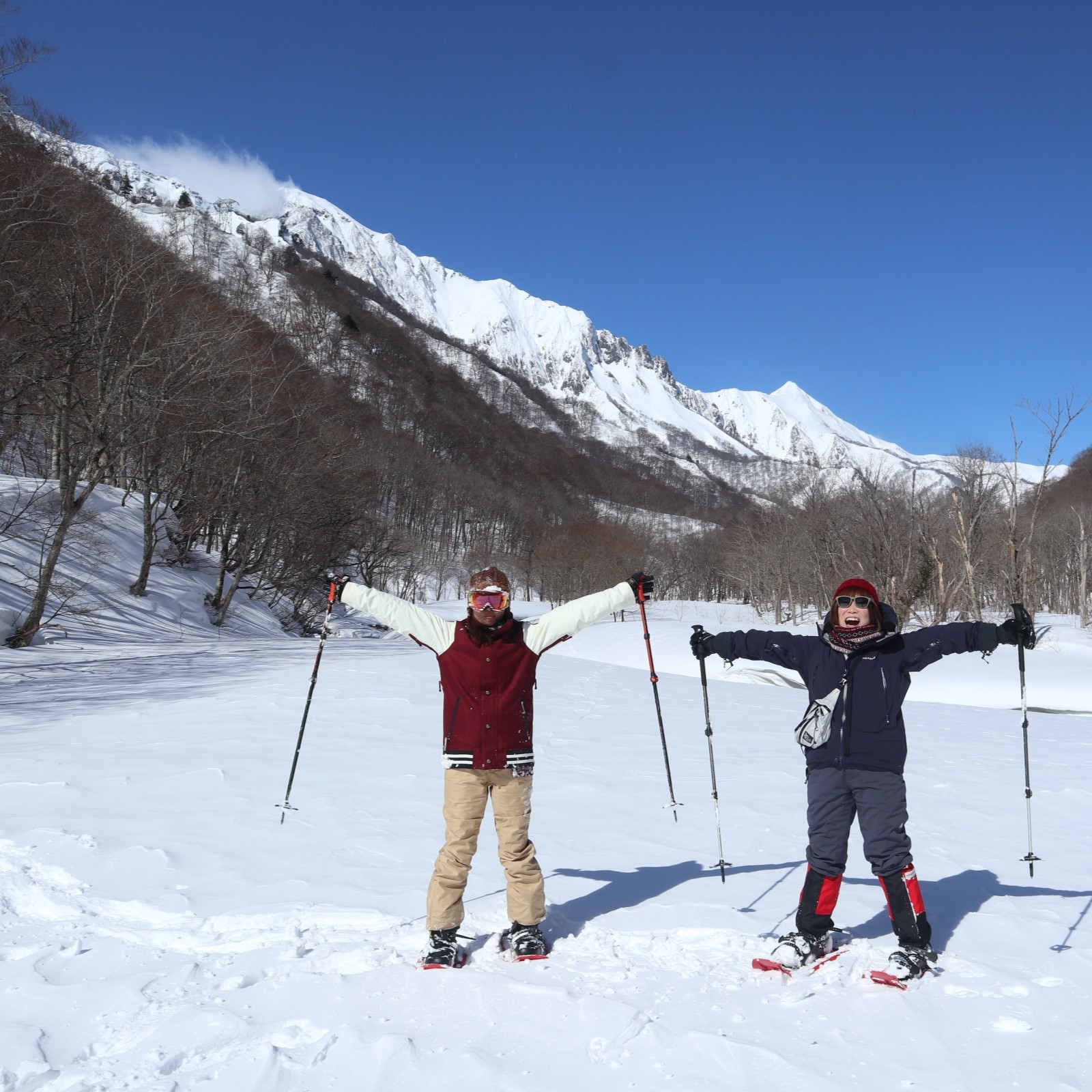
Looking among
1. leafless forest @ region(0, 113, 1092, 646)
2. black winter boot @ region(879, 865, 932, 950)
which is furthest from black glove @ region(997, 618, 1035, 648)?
leafless forest @ region(0, 113, 1092, 646)

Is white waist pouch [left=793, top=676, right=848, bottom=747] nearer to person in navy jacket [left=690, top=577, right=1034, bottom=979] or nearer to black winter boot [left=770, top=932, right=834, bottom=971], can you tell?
person in navy jacket [left=690, top=577, right=1034, bottom=979]

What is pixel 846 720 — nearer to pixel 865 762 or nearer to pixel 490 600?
pixel 865 762

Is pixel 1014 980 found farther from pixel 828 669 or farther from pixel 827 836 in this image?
pixel 828 669

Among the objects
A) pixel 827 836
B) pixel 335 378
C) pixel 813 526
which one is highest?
pixel 335 378

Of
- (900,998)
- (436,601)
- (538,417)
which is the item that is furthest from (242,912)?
(538,417)

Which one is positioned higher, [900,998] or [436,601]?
[436,601]

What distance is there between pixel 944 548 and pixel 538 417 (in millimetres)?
145862

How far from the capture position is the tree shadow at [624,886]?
4367mm

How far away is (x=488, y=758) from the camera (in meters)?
3.83

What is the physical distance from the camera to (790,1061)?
9.80 ft

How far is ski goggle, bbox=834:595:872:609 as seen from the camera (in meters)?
3.88

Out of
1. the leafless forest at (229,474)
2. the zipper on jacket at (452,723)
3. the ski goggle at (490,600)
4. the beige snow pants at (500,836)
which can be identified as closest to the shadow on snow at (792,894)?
the beige snow pants at (500,836)

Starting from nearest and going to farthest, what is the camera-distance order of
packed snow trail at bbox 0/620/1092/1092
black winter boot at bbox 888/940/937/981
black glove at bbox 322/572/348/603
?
packed snow trail at bbox 0/620/1092/1092 → black winter boot at bbox 888/940/937/981 → black glove at bbox 322/572/348/603

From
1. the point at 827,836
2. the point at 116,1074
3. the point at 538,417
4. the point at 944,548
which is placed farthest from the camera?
the point at 538,417
